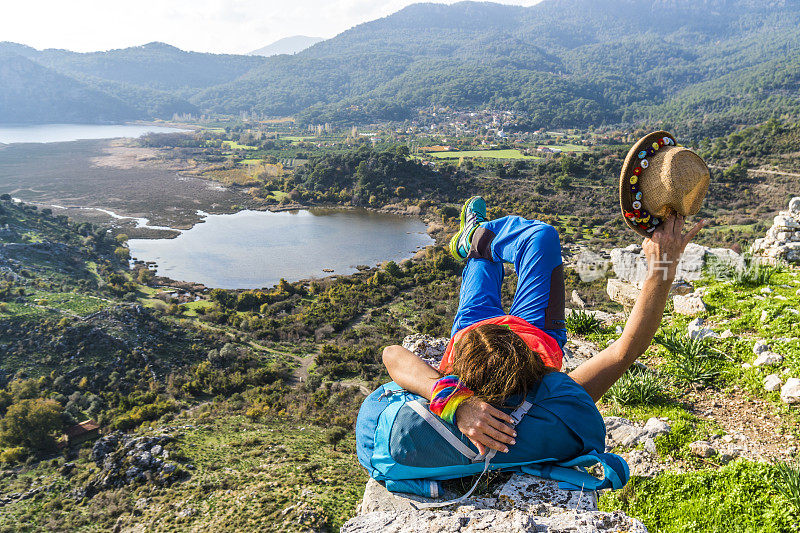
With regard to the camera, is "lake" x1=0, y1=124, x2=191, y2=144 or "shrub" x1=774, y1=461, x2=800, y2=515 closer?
"shrub" x1=774, y1=461, x2=800, y2=515

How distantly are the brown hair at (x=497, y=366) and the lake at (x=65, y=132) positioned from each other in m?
139

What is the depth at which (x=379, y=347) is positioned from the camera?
18.5m

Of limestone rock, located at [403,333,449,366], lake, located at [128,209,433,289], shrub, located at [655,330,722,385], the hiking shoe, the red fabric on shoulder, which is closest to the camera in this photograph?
the red fabric on shoulder

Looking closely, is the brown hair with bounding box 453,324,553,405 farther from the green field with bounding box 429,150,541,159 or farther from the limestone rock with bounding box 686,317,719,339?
the green field with bounding box 429,150,541,159

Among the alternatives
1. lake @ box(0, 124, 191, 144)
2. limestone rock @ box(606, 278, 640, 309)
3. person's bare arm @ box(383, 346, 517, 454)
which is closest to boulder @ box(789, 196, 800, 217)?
limestone rock @ box(606, 278, 640, 309)

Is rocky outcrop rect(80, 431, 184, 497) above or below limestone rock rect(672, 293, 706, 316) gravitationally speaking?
below

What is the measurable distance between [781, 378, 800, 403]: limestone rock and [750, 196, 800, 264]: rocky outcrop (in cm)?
611

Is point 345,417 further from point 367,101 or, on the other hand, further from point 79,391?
point 367,101

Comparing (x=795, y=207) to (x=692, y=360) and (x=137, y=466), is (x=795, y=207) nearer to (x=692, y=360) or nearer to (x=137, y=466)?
(x=692, y=360)

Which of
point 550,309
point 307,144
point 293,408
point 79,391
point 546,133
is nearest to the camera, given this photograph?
point 550,309

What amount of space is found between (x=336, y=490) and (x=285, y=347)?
1325 centimetres

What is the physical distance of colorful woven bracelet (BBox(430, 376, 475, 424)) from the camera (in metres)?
1.65

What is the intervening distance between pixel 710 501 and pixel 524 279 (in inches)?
77.7

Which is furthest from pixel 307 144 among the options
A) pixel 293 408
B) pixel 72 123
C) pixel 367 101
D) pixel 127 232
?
pixel 72 123
